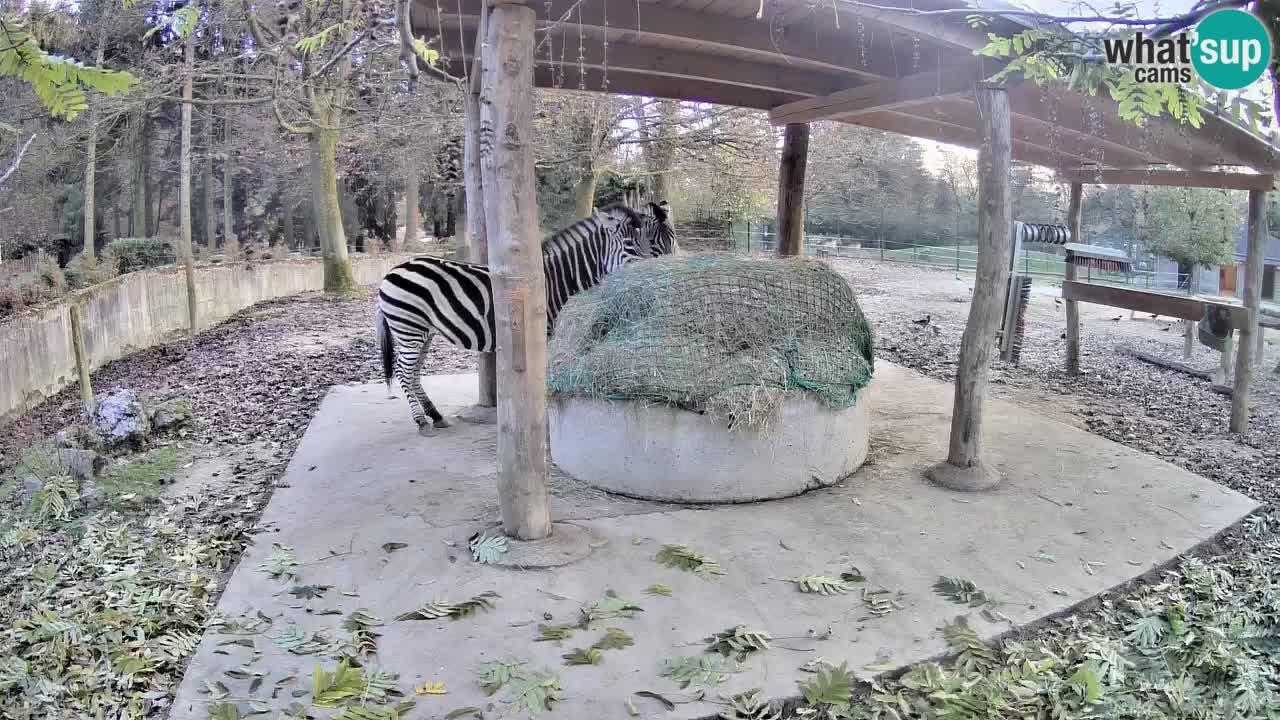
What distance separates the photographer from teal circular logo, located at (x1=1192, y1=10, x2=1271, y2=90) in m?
4.46

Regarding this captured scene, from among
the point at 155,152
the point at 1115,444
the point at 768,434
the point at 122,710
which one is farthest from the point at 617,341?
the point at 155,152

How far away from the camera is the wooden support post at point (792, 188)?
8.84 m

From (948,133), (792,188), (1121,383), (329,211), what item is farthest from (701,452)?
(329,211)

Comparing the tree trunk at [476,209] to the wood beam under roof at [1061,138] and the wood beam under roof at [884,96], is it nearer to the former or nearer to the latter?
the wood beam under roof at [884,96]

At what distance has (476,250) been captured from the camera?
23.7 feet

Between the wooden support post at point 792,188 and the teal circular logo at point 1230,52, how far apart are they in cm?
435

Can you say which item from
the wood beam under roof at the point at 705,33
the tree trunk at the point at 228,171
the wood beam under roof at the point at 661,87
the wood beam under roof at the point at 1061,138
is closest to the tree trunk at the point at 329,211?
the tree trunk at the point at 228,171

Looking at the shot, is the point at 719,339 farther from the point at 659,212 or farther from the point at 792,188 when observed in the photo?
the point at 792,188

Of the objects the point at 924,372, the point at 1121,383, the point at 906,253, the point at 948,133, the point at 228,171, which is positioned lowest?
the point at 1121,383

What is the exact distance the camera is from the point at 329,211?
16.8m

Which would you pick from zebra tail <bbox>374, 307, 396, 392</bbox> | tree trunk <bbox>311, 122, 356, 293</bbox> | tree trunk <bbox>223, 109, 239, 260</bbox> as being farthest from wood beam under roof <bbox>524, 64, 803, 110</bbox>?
tree trunk <bbox>223, 109, 239, 260</bbox>

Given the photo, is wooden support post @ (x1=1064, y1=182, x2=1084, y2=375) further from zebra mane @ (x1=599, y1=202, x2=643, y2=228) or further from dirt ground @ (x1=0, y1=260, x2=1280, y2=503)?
zebra mane @ (x1=599, y1=202, x2=643, y2=228)

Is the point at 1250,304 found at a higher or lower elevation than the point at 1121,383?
higher

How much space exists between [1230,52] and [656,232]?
4836 mm
